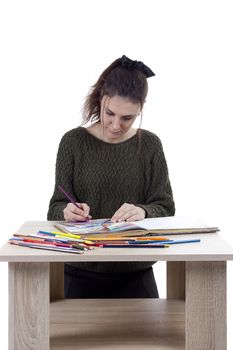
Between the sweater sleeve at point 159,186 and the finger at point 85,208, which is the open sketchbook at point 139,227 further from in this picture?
the sweater sleeve at point 159,186

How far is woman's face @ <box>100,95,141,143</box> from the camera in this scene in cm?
362

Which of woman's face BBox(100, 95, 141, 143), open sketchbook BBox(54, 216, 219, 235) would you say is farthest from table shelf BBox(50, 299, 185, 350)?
woman's face BBox(100, 95, 141, 143)

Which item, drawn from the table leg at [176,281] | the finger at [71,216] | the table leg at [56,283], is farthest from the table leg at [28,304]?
the table leg at [176,281]

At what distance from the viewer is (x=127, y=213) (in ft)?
11.3

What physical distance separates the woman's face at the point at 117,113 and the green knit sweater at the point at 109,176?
0.13 metres

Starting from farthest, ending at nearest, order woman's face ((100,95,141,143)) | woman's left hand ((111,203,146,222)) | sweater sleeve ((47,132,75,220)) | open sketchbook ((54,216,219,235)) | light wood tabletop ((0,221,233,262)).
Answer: sweater sleeve ((47,132,75,220)) < woman's face ((100,95,141,143)) < woman's left hand ((111,203,146,222)) < open sketchbook ((54,216,219,235)) < light wood tabletop ((0,221,233,262))

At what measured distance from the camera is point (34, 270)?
111 inches

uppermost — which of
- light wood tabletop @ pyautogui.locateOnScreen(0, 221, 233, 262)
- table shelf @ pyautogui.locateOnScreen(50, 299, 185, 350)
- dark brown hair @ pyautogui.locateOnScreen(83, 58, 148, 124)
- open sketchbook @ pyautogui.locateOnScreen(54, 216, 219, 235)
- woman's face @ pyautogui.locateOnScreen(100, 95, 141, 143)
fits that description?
dark brown hair @ pyautogui.locateOnScreen(83, 58, 148, 124)

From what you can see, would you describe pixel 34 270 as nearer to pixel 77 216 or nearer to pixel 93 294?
pixel 77 216

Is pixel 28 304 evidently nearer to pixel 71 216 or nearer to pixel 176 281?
pixel 71 216

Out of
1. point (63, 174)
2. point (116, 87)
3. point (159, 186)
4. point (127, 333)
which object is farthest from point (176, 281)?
point (116, 87)

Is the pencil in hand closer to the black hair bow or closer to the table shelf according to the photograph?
the table shelf

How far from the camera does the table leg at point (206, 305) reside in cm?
284

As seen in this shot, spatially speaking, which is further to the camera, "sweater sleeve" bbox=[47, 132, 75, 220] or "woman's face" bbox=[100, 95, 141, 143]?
"sweater sleeve" bbox=[47, 132, 75, 220]
